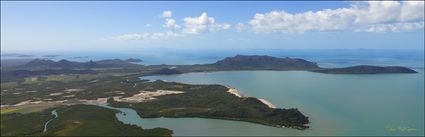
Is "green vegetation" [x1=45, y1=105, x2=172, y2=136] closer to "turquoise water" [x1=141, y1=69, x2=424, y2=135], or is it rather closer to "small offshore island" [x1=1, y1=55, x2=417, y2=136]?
"small offshore island" [x1=1, y1=55, x2=417, y2=136]

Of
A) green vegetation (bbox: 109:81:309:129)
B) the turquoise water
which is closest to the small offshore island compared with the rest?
green vegetation (bbox: 109:81:309:129)

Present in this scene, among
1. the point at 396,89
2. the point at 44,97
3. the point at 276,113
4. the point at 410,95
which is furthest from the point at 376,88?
the point at 44,97

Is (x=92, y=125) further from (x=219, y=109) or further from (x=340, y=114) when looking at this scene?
(x=340, y=114)

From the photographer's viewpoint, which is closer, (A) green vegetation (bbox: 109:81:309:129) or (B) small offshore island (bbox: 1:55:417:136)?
(B) small offshore island (bbox: 1:55:417:136)

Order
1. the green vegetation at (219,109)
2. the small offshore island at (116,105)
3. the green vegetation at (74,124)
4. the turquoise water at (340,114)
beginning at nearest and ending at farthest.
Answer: the turquoise water at (340,114) → the green vegetation at (74,124) → the small offshore island at (116,105) → the green vegetation at (219,109)

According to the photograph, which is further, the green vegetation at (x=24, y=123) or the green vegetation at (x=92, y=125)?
the green vegetation at (x=24, y=123)

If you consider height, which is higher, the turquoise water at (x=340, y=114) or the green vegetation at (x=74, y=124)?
the turquoise water at (x=340, y=114)

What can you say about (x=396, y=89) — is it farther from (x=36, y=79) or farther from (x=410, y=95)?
(x=36, y=79)

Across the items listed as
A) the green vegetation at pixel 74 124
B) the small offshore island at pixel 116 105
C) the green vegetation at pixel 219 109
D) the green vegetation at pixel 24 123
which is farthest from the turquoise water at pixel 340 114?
the green vegetation at pixel 24 123

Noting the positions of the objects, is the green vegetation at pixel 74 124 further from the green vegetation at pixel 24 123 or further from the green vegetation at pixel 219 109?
the green vegetation at pixel 219 109

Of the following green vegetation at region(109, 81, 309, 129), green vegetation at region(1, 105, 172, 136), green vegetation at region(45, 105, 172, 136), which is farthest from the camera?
green vegetation at region(109, 81, 309, 129)

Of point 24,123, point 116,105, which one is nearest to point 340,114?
point 116,105
